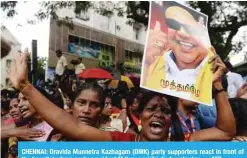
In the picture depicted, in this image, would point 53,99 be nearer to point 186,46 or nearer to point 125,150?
point 125,150

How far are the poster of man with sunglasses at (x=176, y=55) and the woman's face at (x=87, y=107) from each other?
41cm

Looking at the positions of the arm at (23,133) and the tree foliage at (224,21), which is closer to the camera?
the arm at (23,133)

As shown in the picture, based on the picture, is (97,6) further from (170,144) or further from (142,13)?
(170,144)

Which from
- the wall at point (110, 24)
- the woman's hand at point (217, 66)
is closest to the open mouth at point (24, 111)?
the wall at point (110, 24)

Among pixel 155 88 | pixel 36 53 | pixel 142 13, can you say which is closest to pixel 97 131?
pixel 155 88

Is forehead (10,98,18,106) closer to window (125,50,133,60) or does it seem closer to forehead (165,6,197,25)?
window (125,50,133,60)

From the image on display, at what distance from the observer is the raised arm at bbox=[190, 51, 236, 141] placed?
11.4 feet

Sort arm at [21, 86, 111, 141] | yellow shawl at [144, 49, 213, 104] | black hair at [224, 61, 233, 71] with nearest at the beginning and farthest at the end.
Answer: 1. arm at [21, 86, 111, 141]
2. yellow shawl at [144, 49, 213, 104]
3. black hair at [224, 61, 233, 71]

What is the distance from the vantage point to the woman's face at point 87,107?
3445 millimetres

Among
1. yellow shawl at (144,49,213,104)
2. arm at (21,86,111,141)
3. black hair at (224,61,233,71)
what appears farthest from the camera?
black hair at (224,61,233,71)

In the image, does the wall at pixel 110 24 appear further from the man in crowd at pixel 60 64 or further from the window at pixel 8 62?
the window at pixel 8 62

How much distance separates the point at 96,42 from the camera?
3561mm

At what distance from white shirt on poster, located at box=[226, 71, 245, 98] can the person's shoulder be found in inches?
34.4

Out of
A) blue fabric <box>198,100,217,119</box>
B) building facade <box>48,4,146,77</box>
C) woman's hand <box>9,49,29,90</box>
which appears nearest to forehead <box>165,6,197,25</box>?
building facade <box>48,4,146,77</box>
